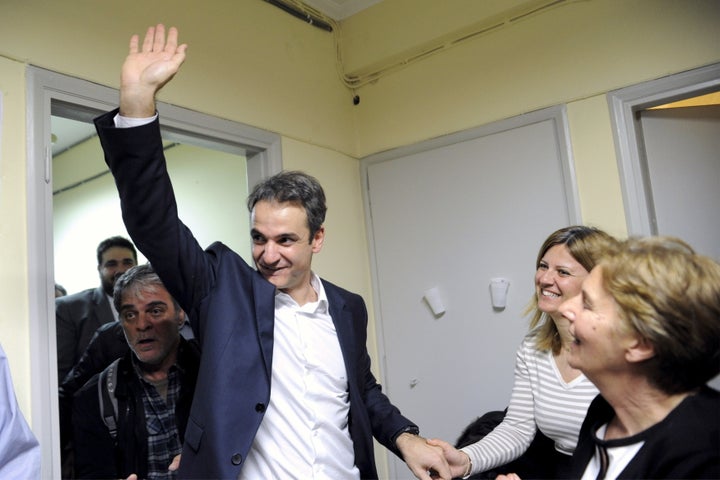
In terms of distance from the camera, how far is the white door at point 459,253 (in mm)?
2508

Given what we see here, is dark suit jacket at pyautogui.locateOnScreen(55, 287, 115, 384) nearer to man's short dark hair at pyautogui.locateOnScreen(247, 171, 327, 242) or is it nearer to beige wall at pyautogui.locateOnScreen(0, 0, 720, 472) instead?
beige wall at pyautogui.locateOnScreen(0, 0, 720, 472)

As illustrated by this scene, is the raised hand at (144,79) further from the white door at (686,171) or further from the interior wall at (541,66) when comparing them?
the white door at (686,171)

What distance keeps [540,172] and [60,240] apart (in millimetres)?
4257

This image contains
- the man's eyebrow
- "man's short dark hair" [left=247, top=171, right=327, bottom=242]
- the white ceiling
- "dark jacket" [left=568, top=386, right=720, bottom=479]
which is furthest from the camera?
the white ceiling

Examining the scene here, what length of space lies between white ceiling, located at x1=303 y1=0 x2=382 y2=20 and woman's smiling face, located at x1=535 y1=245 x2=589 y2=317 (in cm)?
191

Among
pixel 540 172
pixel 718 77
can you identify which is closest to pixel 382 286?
pixel 540 172

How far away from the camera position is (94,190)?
15.1ft

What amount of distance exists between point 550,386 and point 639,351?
2.71ft

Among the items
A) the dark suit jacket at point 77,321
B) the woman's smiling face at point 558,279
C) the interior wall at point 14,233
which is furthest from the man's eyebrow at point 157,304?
the woman's smiling face at point 558,279

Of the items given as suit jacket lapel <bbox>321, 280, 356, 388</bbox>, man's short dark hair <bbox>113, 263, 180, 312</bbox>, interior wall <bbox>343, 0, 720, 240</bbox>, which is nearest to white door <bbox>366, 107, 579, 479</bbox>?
Answer: interior wall <bbox>343, 0, 720, 240</bbox>

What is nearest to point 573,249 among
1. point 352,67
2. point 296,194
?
point 296,194

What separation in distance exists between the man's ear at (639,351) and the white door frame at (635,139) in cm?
155

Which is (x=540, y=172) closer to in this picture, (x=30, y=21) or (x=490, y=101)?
(x=490, y=101)

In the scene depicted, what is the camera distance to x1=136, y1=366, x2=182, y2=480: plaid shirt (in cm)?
174
